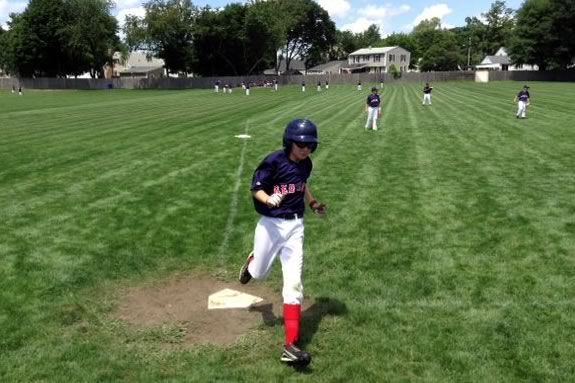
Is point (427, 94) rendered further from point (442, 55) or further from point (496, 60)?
point (496, 60)

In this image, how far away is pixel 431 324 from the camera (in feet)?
20.0

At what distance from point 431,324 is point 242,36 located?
9307 cm

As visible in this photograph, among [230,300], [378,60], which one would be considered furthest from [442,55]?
[230,300]

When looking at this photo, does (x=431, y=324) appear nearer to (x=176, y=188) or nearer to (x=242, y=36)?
(x=176, y=188)

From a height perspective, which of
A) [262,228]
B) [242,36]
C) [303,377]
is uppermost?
[242,36]

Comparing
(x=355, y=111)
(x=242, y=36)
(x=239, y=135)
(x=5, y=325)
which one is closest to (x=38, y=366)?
(x=5, y=325)

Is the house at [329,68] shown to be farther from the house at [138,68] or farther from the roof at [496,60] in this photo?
the house at [138,68]

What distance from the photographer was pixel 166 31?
284 feet

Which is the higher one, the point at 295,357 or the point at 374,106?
the point at 374,106

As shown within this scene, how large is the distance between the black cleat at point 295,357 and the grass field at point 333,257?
13 cm

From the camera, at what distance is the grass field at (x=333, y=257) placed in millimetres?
5387

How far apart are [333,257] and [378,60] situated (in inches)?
5112

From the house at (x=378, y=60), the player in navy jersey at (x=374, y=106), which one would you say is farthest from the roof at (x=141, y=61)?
the player in navy jersey at (x=374, y=106)

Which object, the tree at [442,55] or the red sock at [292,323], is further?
the tree at [442,55]
